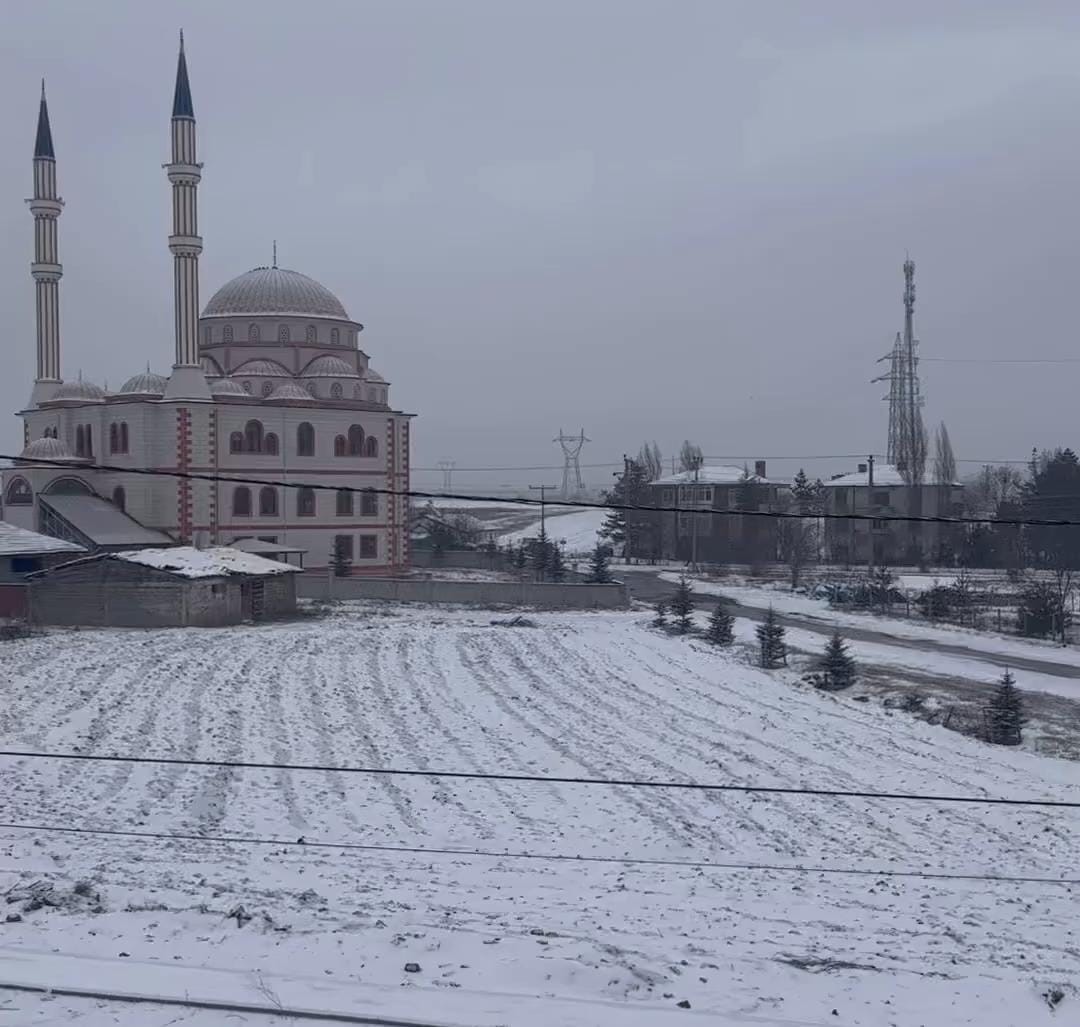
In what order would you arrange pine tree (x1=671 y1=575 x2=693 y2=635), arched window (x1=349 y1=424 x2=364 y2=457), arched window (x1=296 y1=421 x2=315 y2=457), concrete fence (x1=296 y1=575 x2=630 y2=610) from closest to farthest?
pine tree (x1=671 y1=575 x2=693 y2=635) → concrete fence (x1=296 y1=575 x2=630 y2=610) → arched window (x1=296 y1=421 x2=315 y2=457) → arched window (x1=349 y1=424 x2=364 y2=457)

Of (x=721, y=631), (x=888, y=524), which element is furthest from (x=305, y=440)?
(x=888, y=524)

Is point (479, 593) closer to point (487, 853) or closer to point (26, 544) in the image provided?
point (26, 544)

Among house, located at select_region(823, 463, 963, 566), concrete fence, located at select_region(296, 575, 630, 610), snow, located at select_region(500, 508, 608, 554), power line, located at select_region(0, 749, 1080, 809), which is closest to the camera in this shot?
power line, located at select_region(0, 749, 1080, 809)

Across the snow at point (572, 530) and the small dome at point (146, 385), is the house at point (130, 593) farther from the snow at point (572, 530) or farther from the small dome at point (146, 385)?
the snow at point (572, 530)

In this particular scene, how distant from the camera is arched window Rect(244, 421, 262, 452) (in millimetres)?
45344

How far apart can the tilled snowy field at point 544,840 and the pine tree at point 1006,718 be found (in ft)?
2.30

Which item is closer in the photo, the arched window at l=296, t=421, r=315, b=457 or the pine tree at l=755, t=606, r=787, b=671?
the pine tree at l=755, t=606, r=787, b=671

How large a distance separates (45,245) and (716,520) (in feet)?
128

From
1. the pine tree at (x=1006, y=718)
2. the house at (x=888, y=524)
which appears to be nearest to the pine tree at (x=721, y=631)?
the pine tree at (x=1006, y=718)

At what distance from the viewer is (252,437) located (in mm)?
45469

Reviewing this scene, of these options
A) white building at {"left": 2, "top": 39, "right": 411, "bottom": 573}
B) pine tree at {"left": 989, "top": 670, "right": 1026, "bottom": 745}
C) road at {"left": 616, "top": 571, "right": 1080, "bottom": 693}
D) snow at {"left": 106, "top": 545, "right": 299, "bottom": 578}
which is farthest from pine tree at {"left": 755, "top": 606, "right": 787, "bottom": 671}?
white building at {"left": 2, "top": 39, "right": 411, "bottom": 573}

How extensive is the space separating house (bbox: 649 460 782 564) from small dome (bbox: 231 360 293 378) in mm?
23417

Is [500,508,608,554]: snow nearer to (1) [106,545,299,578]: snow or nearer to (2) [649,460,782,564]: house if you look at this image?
(2) [649,460,782,564]: house

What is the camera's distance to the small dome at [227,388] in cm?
4547
